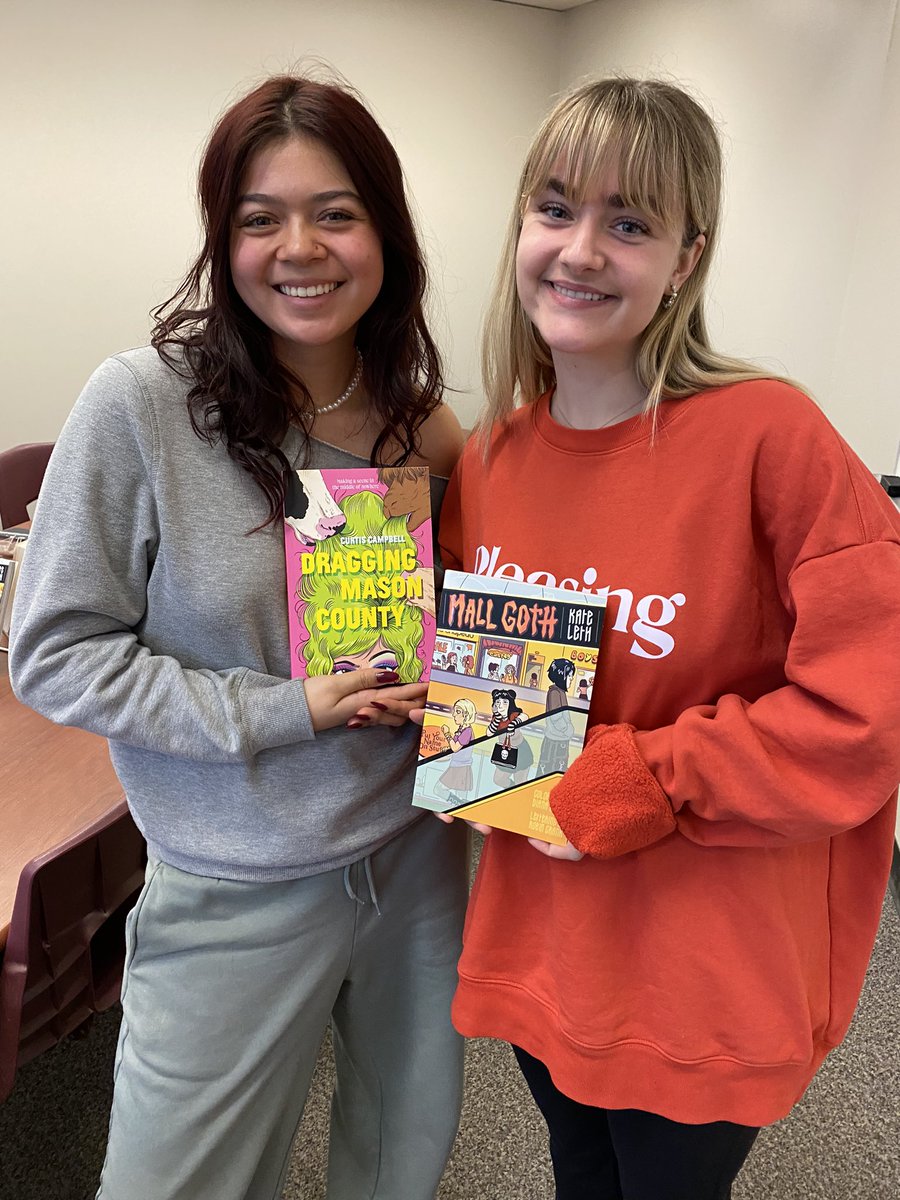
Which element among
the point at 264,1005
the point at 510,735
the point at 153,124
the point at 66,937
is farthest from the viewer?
the point at 153,124

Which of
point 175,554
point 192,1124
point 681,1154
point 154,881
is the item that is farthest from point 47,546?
point 681,1154

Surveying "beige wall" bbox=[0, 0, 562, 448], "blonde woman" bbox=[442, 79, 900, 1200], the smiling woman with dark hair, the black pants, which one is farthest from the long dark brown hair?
"beige wall" bbox=[0, 0, 562, 448]

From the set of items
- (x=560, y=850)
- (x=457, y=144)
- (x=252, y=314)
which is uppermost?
(x=457, y=144)

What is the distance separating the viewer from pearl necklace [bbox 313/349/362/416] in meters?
1.12

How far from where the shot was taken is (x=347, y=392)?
Result: 1149 millimetres

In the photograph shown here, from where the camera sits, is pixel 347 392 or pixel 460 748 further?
pixel 347 392

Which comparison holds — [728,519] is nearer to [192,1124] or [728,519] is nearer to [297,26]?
[192,1124]

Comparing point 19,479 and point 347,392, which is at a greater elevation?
point 347,392

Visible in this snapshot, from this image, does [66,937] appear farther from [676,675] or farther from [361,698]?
[676,675]

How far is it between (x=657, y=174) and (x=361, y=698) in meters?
0.67

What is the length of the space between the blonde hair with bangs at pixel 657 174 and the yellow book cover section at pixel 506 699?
0.26 meters

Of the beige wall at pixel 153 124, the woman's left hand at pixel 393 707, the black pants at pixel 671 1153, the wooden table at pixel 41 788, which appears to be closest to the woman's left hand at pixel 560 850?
the woman's left hand at pixel 393 707

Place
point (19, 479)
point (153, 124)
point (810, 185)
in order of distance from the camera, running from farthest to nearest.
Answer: point (153, 124), point (810, 185), point (19, 479)

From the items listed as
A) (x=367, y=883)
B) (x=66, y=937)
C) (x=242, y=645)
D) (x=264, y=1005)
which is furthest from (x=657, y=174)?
(x=66, y=937)
